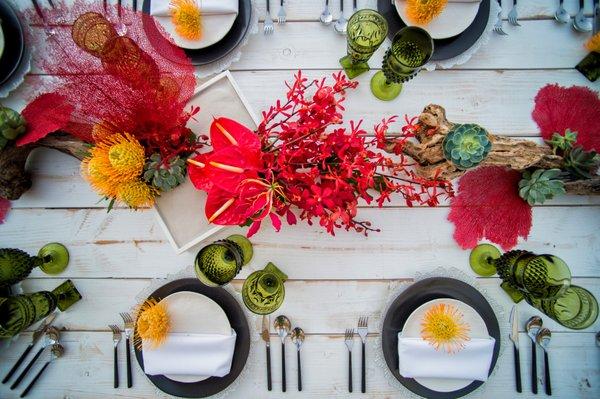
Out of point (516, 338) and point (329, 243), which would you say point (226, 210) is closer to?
point (329, 243)

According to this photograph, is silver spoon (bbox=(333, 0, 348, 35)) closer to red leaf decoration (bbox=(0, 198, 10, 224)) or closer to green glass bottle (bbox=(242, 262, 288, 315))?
green glass bottle (bbox=(242, 262, 288, 315))

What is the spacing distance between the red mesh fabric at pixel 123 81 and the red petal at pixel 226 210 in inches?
9.2

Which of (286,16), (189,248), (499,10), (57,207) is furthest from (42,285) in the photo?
(499,10)

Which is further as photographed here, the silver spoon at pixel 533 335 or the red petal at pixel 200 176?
the silver spoon at pixel 533 335

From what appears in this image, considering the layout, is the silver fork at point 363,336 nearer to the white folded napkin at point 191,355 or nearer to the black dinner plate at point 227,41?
the white folded napkin at point 191,355

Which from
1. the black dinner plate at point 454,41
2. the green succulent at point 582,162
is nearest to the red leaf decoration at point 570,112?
the green succulent at point 582,162

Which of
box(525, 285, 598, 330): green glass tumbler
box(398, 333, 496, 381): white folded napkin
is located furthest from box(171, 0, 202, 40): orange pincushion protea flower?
box(525, 285, 598, 330): green glass tumbler

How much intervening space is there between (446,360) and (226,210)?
73 centimetres

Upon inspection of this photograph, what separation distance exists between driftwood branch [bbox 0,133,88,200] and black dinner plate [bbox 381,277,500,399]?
961 millimetres

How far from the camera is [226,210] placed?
A: 88 centimetres

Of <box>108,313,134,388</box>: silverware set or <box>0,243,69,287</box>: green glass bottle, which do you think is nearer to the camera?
<box>0,243,69,287</box>: green glass bottle

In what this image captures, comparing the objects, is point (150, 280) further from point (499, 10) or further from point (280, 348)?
point (499, 10)

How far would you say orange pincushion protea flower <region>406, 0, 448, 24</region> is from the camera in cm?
110

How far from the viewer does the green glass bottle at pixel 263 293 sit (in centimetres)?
106
